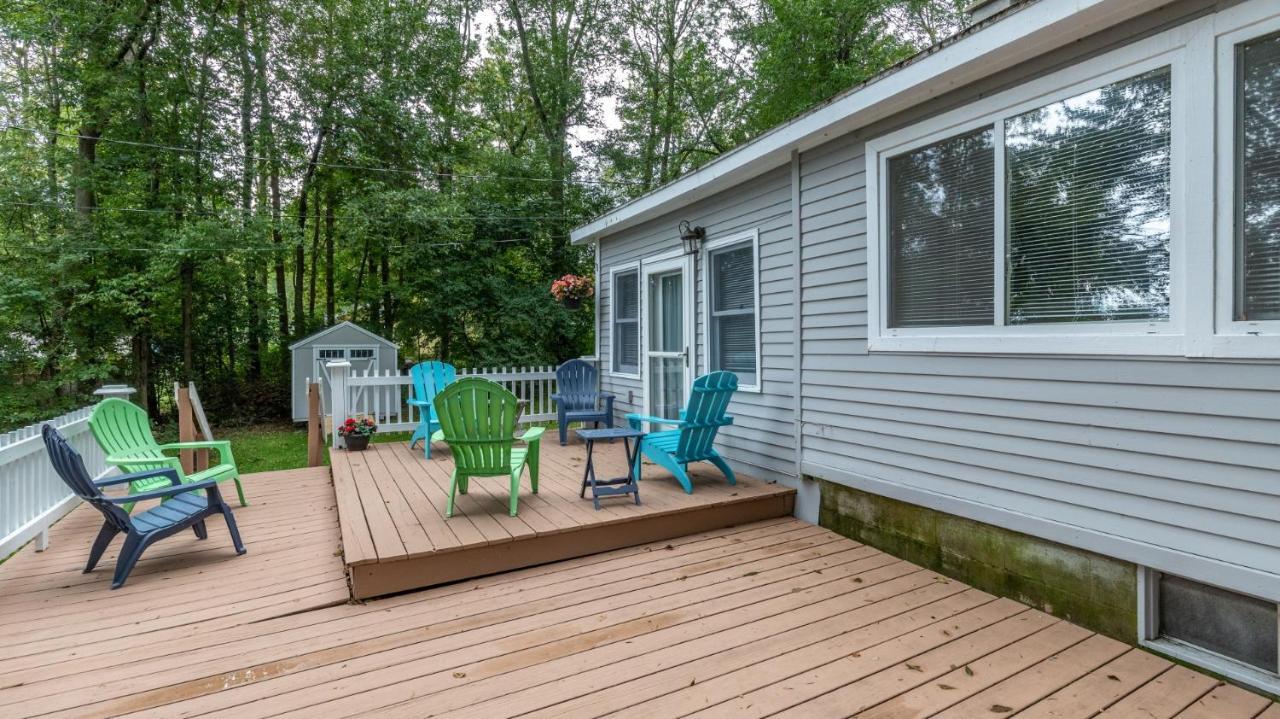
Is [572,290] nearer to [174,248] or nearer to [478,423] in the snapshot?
[478,423]

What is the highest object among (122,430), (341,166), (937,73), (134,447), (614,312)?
(341,166)

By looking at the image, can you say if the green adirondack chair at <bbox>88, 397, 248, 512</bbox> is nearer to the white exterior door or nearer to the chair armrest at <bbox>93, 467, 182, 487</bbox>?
the chair armrest at <bbox>93, 467, 182, 487</bbox>

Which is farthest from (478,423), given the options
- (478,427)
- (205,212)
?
(205,212)

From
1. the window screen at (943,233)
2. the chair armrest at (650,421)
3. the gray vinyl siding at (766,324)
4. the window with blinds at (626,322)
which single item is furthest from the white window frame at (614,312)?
the window screen at (943,233)

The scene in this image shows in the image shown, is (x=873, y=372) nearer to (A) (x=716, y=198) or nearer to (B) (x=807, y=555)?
(B) (x=807, y=555)

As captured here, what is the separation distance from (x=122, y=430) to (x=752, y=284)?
179 inches

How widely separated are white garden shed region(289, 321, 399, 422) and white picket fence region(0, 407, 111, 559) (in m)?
5.53

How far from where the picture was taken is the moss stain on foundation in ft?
8.30

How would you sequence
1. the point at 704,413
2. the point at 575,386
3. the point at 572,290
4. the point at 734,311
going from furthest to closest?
the point at 572,290 → the point at 575,386 → the point at 734,311 → the point at 704,413

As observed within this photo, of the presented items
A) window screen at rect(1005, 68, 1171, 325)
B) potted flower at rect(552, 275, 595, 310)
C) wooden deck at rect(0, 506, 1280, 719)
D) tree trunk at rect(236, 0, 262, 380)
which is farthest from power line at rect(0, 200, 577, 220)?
window screen at rect(1005, 68, 1171, 325)

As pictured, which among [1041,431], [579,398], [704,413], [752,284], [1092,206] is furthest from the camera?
[579,398]

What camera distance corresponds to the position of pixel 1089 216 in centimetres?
256

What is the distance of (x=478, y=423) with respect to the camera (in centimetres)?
368

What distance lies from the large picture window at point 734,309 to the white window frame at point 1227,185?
2.70 m
